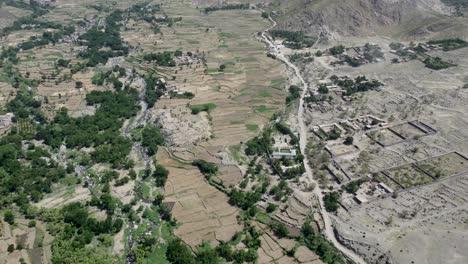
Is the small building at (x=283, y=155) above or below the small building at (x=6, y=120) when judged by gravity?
above

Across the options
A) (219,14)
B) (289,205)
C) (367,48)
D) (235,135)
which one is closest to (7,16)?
(219,14)

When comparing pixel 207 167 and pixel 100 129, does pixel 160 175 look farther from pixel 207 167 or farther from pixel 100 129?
pixel 100 129

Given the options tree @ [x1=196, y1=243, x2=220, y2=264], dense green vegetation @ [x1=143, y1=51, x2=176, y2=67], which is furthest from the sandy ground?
→ dense green vegetation @ [x1=143, y1=51, x2=176, y2=67]

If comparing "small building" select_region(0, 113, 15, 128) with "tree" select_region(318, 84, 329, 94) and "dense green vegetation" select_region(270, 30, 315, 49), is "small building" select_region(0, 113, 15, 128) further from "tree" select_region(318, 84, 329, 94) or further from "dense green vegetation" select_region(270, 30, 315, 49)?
"dense green vegetation" select_region(270, 30, 315, 49)

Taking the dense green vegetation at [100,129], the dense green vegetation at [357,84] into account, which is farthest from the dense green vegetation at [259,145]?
the dense green vegetation at [357,84]

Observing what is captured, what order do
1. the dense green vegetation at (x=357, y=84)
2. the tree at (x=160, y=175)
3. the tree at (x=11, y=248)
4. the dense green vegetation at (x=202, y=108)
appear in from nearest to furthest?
1. the tree at (x=11, y=248)
2. the tree at (x=160, y=175)
3. the dense green vegetation at (x=202, y=108)
4. the dense green vegetation at (x=357, y=84)

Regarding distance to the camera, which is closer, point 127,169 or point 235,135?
point 127,169

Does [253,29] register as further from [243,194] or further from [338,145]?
[243,194]

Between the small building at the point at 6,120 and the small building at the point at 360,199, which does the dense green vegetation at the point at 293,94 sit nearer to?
the small building at the point at 360,199
